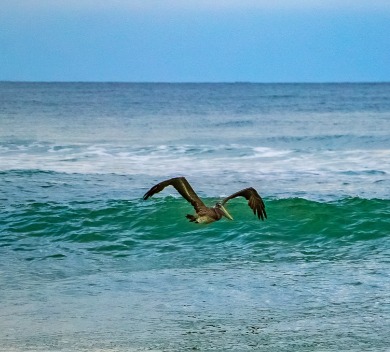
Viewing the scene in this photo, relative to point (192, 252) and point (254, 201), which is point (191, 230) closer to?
point (192, 252)

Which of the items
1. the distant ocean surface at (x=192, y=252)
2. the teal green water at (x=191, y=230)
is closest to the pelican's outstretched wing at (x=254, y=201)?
the distant ocean surface at (x=192, y=252)

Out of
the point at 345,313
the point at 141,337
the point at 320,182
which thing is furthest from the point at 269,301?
the point at 320,182

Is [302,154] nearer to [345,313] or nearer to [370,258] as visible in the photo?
[370,258]

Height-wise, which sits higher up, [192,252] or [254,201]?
[254,201]

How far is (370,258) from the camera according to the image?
14484mm

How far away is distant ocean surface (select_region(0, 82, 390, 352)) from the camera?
33.1 ft

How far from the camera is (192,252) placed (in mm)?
15336

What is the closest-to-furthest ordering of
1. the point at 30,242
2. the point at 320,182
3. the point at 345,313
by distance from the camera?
the point at 345,313
the point at 30,242
the point at 320,182

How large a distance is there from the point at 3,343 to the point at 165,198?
10911 millimetres

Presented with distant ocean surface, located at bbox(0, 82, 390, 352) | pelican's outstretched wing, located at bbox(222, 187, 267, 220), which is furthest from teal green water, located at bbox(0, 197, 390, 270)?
pelican's outstretched wing, located at bbox(222, 187, 267, 220)

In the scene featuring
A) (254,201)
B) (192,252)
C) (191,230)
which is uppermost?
(254,201)

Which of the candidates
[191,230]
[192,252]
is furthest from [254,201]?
[191,230]

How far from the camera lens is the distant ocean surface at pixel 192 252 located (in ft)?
33.1

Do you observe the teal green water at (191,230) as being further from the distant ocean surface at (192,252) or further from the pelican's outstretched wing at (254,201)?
the pelican's outstretched wing at (254,201)
